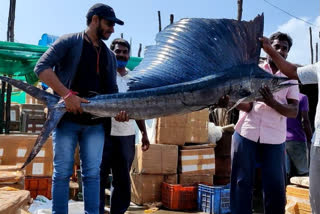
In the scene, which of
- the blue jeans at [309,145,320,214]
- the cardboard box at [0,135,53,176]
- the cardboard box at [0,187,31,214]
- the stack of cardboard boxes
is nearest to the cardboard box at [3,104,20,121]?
the cardboard box at [0,135,53,176]

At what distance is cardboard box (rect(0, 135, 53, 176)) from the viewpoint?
4.44 metres

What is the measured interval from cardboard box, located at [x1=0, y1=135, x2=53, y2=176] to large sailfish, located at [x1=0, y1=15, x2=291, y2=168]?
2669mm

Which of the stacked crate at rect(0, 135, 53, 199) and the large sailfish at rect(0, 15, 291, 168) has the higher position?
the large sailfish at rect(0, 15, 291, 168)

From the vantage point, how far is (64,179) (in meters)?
2.20

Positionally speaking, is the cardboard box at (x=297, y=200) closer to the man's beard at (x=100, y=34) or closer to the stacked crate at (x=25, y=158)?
the man's beard at (x=100, y=34)

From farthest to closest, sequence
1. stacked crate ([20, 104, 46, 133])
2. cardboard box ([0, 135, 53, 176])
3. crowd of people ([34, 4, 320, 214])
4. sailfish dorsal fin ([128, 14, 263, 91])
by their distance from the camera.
A: stacked crate ([20, 104, 46, 133])
cardboard box ([0, 135, 53, 176])
crowd of people ([34, 4, 320, 214])
sailfish dorsal fin ([128, 14, 263, 91])

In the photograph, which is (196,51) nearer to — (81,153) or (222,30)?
(222,30)

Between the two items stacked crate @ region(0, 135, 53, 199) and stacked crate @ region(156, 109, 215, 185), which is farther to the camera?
stacked crate @ region(156, 109, 215, 185)

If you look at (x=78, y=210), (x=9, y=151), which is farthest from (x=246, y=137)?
(x=9, y=151)

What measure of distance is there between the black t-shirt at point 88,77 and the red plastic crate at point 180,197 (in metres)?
2.76

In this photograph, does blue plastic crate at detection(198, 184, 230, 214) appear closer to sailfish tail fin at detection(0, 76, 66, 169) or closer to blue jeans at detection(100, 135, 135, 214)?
blue jeans at detection(100, 135, 135, 214)

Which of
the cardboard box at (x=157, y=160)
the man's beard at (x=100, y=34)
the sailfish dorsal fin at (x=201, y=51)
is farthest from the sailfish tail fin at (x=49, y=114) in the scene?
the cardboard box at (x=157, y=160)

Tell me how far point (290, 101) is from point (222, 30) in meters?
1.03

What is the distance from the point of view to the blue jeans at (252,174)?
2.66 metres
